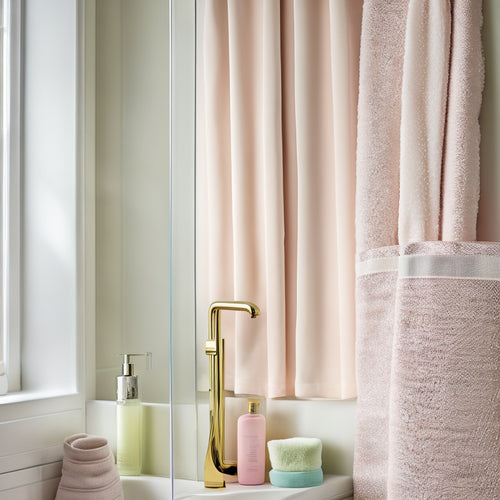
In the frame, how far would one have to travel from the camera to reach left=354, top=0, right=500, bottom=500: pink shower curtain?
3.22ft

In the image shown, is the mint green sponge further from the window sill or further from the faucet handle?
the window sill

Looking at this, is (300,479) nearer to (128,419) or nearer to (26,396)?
(128,419)

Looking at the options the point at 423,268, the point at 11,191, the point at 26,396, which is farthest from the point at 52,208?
the point at 423,268

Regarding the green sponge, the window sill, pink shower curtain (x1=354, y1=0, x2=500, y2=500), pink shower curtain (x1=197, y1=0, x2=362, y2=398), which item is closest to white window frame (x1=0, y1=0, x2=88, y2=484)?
the window sill

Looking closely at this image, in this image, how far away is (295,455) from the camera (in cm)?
119

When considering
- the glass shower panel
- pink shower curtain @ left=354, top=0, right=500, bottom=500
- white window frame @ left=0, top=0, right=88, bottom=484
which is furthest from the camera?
white window frame @ left=0, top=0, right=88, bottom=484

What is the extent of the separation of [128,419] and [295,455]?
313mm

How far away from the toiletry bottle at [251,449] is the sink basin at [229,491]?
0.06 ft

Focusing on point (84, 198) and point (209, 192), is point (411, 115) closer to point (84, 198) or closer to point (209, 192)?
point (209, 192)

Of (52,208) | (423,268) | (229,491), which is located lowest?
(229,491)

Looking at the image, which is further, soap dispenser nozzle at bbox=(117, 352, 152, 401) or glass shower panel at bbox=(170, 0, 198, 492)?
soap dispenser nozzle at bbox=(117, 352, 152, 401)

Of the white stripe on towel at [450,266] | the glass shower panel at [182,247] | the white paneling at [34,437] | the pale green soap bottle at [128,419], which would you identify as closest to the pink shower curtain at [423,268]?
the white stripe on towel at [450,266]

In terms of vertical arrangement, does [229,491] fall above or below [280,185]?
below

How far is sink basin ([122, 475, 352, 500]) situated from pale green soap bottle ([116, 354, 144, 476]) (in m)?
0.03
